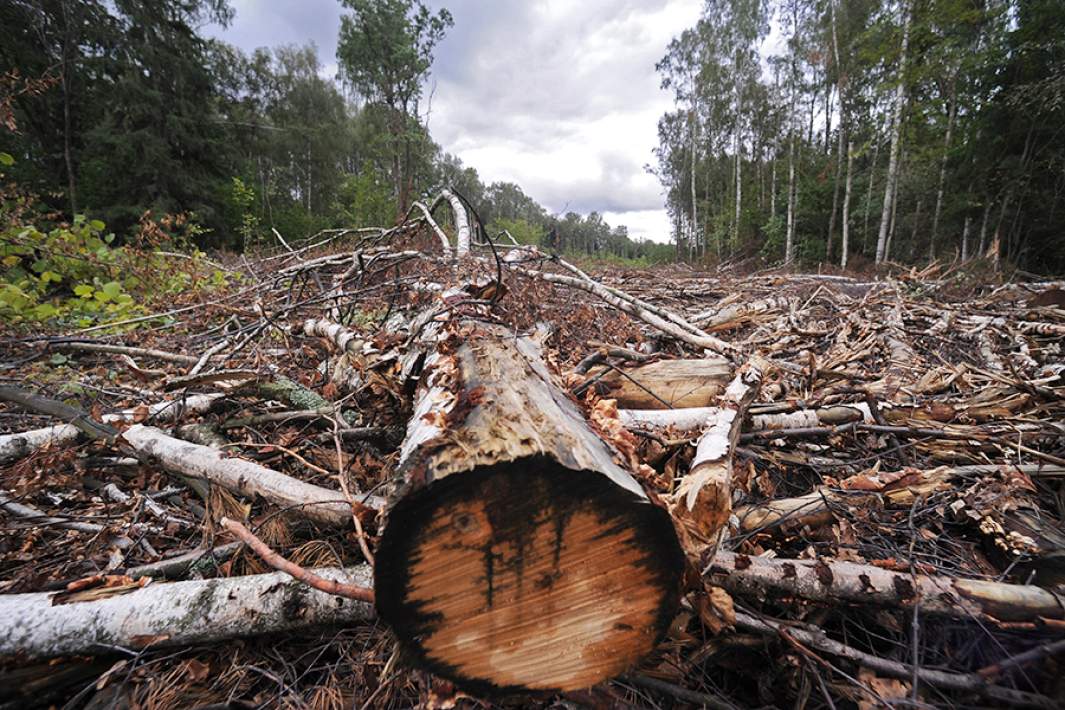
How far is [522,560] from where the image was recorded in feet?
2.60

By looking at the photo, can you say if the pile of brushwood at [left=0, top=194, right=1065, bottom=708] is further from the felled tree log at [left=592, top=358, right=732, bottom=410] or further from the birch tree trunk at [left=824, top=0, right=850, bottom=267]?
the birch tree trunk at [left=824, top=0, right=850, bottom=267]

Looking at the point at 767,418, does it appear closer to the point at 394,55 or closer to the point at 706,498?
the point at 706,498

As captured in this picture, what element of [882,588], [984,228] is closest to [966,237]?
[984,228]

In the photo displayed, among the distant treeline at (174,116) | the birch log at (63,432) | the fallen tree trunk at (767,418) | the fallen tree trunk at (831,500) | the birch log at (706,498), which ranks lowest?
the fallen tree trunk at (831,500)

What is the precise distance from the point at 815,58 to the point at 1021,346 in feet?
63.5

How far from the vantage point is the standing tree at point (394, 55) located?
56.0ft

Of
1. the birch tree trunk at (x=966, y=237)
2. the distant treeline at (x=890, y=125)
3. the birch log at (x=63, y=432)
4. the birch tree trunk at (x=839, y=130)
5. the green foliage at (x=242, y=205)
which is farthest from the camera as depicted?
the birch tree trunk at (x=839, y=130)

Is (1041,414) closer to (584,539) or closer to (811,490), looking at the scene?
(811,490)

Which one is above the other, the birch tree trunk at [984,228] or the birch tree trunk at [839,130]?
the birch tree trunk at [839,130]

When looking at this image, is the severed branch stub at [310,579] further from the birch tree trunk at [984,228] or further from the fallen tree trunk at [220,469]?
the birch tree trunk at [984,228]

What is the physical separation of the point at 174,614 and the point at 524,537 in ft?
3.56

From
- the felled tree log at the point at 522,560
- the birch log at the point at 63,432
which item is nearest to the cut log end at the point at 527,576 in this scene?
the felled tree log at the point at 522,560

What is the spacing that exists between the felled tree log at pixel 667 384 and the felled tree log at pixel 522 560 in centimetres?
152

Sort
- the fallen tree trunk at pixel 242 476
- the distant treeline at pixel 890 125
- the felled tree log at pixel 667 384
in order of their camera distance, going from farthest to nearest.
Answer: the distant treeline at pixel 890 125 → the felled tree log at pixel 667 384 → the fallen tree trunk at pixel 242 476
